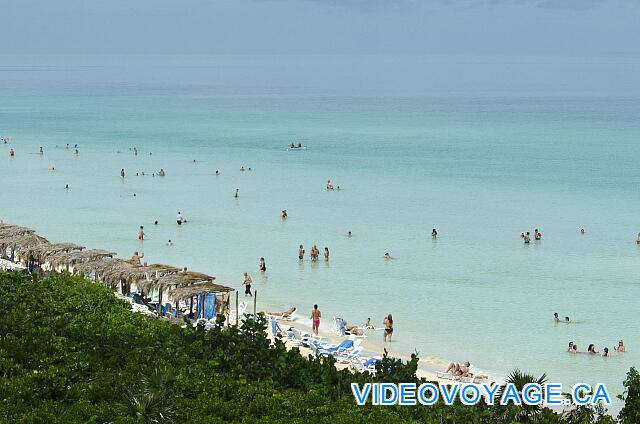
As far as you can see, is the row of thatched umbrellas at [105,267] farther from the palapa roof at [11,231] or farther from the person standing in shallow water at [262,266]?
the person standing in shallow water at [262,266]

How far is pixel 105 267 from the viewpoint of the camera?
86.6 ft

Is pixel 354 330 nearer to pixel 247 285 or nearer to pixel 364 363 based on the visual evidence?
pixel 364 363

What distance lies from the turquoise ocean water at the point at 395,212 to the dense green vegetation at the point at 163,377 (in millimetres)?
8467

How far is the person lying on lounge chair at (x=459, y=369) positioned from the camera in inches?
868

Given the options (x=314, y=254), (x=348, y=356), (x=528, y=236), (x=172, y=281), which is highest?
(x=528, y=236)

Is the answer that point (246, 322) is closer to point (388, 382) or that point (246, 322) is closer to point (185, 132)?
point (388, 382)

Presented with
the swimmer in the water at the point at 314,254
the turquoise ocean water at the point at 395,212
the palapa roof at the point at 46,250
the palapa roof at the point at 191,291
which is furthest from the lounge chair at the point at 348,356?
the swimmer in the water at the point at 314,254

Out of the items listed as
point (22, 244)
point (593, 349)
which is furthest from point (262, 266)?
point (593, 349)

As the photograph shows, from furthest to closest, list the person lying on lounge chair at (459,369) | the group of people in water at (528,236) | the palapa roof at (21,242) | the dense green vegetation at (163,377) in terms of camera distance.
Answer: the group of people in water at (528,236), the palapa roof at (21,242), the person lying on lounge chair at (459,369), the dense green vegetation at (163,377)

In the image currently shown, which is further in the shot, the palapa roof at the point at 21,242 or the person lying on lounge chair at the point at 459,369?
the palapa roof at the point at 21,242

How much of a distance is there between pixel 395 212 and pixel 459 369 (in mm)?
24044

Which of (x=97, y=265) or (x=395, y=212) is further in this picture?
(x=395, y=212)

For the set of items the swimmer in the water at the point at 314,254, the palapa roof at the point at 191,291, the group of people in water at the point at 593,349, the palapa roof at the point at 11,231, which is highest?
the palapa roof at the point at 11,231

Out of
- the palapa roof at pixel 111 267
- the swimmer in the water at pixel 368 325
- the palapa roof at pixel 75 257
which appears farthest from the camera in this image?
the palapa roof at pixel 75 257
